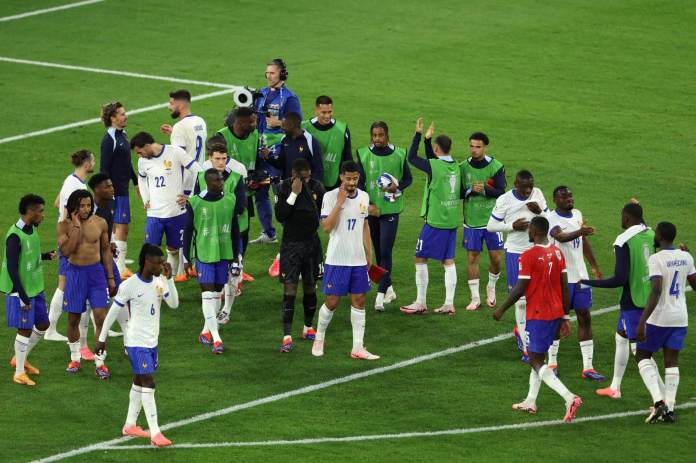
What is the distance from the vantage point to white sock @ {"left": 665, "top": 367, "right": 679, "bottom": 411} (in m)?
16.5

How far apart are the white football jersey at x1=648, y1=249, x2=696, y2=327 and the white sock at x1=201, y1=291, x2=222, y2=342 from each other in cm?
558

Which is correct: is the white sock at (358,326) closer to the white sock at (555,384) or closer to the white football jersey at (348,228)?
the white football jersey at (348,228)

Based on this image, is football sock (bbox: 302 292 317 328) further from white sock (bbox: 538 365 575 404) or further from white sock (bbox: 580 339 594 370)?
white sock (bbox: 538 365 575 404)

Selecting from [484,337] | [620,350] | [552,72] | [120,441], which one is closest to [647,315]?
[620,350]

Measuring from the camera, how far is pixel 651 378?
655 inches

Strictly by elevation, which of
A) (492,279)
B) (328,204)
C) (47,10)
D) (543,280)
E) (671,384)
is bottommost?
(671,384)

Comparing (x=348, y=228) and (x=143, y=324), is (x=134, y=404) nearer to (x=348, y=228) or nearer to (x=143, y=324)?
(x=143, y=324)

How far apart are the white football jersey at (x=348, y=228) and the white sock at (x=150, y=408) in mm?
3595

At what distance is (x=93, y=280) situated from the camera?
59.2 ft

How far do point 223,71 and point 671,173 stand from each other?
11473mm

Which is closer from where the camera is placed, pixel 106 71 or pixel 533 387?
pixel 533 387

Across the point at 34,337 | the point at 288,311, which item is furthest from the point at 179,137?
the point at 34,337

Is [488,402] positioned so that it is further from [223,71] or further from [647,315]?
[223,71]

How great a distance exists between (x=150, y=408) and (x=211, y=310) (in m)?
3.27
